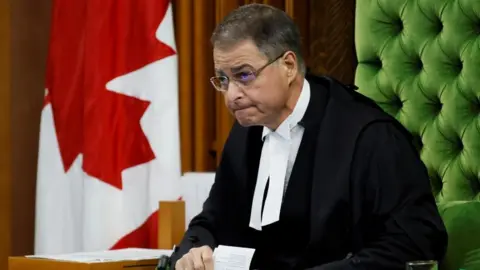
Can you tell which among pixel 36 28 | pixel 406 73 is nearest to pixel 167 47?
pixel 36 28

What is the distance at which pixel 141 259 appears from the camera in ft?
10.4

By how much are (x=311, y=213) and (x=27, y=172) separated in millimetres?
2227

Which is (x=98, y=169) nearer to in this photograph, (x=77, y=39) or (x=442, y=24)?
(x=77, y=39)

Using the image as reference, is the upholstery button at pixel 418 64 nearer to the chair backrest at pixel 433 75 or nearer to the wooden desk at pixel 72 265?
the chair backrest at pixel 433 75

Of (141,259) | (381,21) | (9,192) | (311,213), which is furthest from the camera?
(9,192)

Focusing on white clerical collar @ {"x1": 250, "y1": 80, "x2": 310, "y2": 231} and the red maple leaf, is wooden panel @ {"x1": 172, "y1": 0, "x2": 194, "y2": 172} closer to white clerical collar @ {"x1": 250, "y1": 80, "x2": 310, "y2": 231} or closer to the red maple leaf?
the red maple leaf

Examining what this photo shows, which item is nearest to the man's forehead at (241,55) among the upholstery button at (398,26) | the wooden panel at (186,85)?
the upholstery button at (398,26)

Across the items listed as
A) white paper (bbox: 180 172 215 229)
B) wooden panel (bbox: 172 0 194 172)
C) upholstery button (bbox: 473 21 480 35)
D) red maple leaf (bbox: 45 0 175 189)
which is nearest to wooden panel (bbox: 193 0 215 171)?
wooden panel (bbox: 172 0 194 172)

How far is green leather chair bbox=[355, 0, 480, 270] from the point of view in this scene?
3086 mm

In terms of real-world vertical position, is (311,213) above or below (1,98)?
below

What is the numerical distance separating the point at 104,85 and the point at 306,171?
170 cm

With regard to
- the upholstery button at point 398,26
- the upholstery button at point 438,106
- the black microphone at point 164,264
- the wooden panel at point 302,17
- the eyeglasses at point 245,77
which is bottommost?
the black microphone at point 164,264

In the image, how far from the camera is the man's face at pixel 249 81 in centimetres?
260

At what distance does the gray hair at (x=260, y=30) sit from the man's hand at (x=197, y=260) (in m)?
0.59
